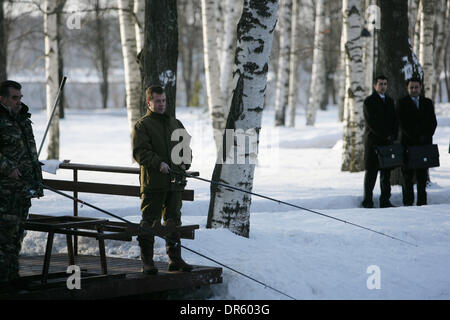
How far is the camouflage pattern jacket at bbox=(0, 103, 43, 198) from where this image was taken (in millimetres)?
5832

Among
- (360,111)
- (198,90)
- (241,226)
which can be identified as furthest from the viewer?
(198,90)

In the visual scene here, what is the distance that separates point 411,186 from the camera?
11406 millimetres

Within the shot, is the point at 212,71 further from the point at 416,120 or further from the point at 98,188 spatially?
the point at 98,188

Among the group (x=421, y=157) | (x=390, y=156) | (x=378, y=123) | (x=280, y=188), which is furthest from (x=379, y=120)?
(x=280, y=188)

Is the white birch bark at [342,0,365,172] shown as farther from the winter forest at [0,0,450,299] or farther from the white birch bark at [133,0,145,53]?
the white birch bark at [133,0,145,53]

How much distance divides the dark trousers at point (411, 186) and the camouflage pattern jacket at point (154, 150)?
5.75m

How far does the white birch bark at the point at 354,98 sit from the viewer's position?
15.8m

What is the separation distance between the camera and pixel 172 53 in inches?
402

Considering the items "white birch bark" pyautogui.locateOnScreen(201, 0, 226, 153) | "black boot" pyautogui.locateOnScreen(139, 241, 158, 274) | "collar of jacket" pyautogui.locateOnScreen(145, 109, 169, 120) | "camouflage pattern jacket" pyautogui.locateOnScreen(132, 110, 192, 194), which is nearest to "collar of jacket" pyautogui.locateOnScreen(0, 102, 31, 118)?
"camouflage pattern jacket" pyautogui.locateOnScreen(132, 110, 192, 194)

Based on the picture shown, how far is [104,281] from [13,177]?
115 centimetres

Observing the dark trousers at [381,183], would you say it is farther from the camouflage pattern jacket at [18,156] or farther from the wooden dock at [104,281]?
the camouflage pattern jacket at [18,156]
